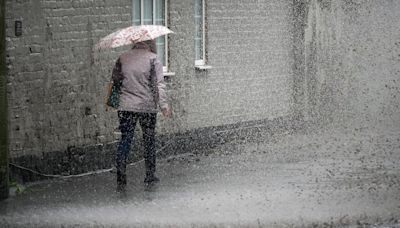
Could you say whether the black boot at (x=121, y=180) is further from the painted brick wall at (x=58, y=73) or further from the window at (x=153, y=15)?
the window at (x=153, y=15)

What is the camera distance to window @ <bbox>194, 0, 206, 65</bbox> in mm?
20969

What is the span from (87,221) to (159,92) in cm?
314

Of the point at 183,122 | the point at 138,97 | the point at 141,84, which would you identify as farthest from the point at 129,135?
the point at 183,122

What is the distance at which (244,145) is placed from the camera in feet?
68.3

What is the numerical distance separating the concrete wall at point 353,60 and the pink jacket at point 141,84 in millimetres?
10009

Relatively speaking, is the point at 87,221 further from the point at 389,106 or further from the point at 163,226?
the point at 389,106

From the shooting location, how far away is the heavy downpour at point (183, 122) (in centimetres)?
1349

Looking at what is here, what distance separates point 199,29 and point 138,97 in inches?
238

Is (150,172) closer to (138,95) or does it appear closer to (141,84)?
(138,95)

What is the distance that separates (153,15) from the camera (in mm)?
19391

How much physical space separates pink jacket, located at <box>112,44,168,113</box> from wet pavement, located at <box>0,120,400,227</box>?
1.00 meters

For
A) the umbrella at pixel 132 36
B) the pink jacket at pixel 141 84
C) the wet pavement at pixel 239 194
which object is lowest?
the wet pavement at pixel 239 194

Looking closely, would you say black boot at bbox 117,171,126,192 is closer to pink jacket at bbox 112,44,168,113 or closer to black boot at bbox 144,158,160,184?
black boot at bbox 144,158,160,184

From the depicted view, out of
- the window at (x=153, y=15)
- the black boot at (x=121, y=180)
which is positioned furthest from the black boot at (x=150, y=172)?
the window at (x=153, y=15)
